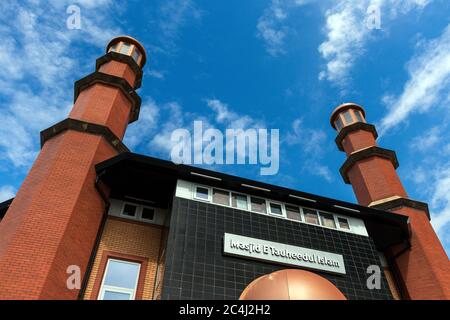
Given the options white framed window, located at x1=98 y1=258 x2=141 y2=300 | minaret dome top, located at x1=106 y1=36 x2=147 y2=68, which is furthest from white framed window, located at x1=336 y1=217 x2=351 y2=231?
minaret dome top, located at x1=106 y1=36 x2=147 y2=68

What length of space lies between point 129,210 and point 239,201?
4578 millimetres

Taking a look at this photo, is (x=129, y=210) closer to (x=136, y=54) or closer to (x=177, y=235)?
(x=177, y=235)

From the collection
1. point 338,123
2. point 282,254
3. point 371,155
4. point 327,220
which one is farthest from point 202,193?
point 338,123

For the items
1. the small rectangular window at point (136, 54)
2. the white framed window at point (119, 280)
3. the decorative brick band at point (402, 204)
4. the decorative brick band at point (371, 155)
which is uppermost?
the small rectangular window at point (136, 54)

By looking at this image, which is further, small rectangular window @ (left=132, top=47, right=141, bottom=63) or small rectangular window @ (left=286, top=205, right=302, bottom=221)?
small rectangular window @ (left=132, top=47, right=141, bottom=63)

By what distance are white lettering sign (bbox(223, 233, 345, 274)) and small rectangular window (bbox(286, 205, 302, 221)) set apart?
1.55 m

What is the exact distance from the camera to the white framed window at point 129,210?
45.1ft

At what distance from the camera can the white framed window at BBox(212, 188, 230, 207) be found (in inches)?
517

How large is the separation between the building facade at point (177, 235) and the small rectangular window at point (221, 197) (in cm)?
5

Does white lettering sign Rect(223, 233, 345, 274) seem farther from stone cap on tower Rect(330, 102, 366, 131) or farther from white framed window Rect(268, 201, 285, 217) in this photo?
stone cap on tower Rect(330, 102, 366, 131)

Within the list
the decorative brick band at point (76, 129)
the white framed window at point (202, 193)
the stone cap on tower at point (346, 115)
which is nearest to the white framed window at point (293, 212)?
the white framed window at point (202, 193)

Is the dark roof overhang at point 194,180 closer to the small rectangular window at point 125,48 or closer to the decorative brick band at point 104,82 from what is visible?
the decorative brick band at point 104,82

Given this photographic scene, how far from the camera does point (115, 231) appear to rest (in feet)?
42.8
